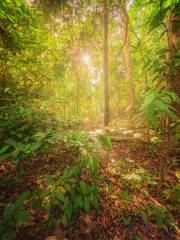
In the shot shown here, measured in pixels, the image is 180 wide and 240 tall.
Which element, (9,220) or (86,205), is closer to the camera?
(9,220)

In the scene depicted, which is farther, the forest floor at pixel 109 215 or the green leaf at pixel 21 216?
the forest floor at pixel 109 215

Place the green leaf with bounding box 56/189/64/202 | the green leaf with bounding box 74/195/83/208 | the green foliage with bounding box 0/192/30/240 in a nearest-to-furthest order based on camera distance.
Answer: the green foliage with bounding box 0/192/30/240 → the green leaf with bounding box 56/189/64/202 → the green leaf with bounding box 74/195/83/208

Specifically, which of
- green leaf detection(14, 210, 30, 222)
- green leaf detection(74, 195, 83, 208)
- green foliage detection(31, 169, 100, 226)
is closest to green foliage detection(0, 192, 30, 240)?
green leaf detection(14, 210, 30, 222)

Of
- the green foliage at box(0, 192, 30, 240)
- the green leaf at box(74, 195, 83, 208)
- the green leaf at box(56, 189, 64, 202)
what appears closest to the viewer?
the green foliage at box(0, 192, 30, 240)

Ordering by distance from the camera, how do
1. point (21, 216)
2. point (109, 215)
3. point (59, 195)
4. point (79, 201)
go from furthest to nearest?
1. point (109, 215)
2. point (79, 201)
3. point (59, 195)
4. point (21, 216)

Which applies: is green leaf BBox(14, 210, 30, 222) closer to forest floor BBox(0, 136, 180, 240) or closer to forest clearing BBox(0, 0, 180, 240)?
forest clearing BBox(0, 0, 180, 240)

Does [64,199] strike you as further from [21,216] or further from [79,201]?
[21,216]

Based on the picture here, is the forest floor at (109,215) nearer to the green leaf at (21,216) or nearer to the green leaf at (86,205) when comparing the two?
the green leaf at (86,205)

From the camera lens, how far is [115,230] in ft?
3.51

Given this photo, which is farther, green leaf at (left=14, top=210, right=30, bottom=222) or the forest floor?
the forest floor

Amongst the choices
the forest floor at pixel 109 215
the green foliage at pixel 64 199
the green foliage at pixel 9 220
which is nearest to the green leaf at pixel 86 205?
the green foliage at pixel 64 199

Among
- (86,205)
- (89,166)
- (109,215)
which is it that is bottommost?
(109,215)

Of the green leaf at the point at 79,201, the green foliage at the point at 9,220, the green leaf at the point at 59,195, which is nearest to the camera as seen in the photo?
the green foliage at the point at 9,220

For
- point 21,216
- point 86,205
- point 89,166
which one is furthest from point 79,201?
point 21,216
